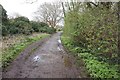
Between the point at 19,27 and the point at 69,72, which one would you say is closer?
the point at 69,72

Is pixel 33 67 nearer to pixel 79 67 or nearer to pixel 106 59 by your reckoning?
pixel 79 67

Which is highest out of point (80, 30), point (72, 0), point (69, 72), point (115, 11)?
point (72, 0)

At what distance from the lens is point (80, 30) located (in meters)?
15.5

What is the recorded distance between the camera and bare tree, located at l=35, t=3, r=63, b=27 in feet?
209

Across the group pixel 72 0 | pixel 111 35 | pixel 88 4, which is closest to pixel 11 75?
pixel 111 35

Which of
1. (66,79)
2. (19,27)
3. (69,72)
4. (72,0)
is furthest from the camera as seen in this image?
(19,27)

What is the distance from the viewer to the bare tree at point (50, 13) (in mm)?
63750

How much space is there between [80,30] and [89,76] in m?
7.28

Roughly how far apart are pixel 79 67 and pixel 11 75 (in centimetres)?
323

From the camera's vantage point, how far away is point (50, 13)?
216 feet

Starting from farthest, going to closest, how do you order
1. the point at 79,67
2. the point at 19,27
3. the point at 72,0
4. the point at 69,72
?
the point at 19,27 → the point at 72,0 → the point at 79,67 → the point at 69,72

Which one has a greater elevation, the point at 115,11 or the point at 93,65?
the point at 115,11

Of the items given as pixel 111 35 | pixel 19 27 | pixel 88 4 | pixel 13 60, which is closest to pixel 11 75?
pixel 13 60

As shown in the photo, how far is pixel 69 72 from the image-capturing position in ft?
30.8
